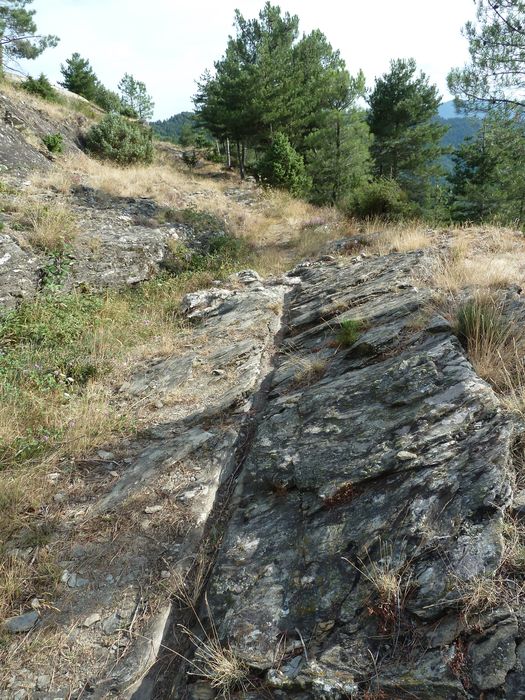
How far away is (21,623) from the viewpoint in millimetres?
2568

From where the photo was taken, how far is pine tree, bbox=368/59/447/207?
2130cm

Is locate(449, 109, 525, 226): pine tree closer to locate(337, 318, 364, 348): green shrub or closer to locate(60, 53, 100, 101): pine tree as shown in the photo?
locate(337, 318, 364, 348): green shrub

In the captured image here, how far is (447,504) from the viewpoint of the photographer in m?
2.25

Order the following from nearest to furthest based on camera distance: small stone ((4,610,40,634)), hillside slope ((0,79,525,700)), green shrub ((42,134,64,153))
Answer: hillside slope ((0,79,525,700)), small stone ((4,610,40,634)), green shrub ((42,134,64,153))

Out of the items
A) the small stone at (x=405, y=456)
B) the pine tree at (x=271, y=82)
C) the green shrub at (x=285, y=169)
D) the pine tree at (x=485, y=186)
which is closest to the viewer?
the small stone at (x=405, y=456)

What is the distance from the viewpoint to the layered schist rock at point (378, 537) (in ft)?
5.88

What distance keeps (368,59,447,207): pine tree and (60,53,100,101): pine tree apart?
28524mm

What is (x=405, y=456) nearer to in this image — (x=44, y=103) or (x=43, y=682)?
(x=43, y=682)

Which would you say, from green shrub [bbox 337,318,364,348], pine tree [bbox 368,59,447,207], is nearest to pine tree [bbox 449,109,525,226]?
pine tree [bbox 368,59,447,207]

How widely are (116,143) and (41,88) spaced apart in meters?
7.62

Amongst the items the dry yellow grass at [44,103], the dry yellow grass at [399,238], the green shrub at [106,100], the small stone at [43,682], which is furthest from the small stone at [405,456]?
the green shrub at [106,100]

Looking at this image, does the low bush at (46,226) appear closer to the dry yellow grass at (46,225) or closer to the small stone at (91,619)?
the dry yellow grass at (46,225)

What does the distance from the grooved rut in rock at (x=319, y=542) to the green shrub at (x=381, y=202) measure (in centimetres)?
748

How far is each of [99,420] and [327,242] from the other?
780cm
